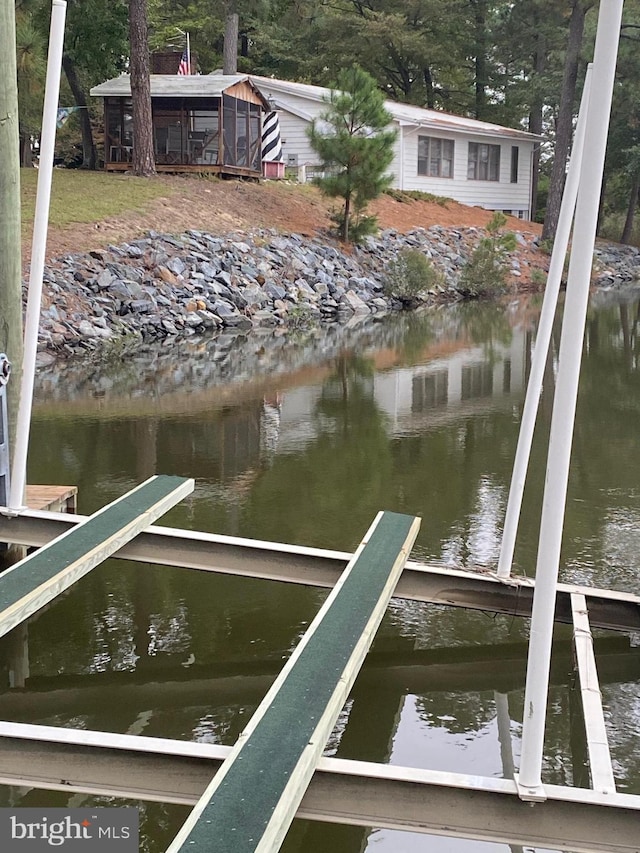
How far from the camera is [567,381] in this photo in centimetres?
306

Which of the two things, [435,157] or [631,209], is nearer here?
[435,157]

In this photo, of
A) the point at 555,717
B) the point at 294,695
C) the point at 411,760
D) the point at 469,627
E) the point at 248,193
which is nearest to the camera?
the point at 294,695

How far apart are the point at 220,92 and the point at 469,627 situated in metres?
23.6

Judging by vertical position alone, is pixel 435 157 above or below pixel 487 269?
above

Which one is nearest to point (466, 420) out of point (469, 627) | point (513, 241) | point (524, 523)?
point (524, 523)

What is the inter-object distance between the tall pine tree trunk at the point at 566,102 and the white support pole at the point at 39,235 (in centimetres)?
2724

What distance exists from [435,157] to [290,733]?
3396 cm

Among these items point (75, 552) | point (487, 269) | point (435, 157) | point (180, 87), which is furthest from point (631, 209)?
point (75, 552)

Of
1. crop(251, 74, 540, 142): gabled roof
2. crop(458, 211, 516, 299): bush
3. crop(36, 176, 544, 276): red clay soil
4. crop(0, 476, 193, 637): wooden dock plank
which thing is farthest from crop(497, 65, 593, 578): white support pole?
crop(251, 74, 540, 142): gabled roof

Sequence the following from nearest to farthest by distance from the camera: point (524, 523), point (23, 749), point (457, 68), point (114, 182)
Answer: point (23, 749) → point (524, 523) → point (114, 182) → point (457, 68)

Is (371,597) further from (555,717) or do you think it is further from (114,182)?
(114,182)

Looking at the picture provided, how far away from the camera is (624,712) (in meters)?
4.85

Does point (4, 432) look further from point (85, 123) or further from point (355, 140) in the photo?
point (85, 123)

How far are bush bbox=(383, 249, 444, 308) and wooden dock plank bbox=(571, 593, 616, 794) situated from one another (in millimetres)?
19800
